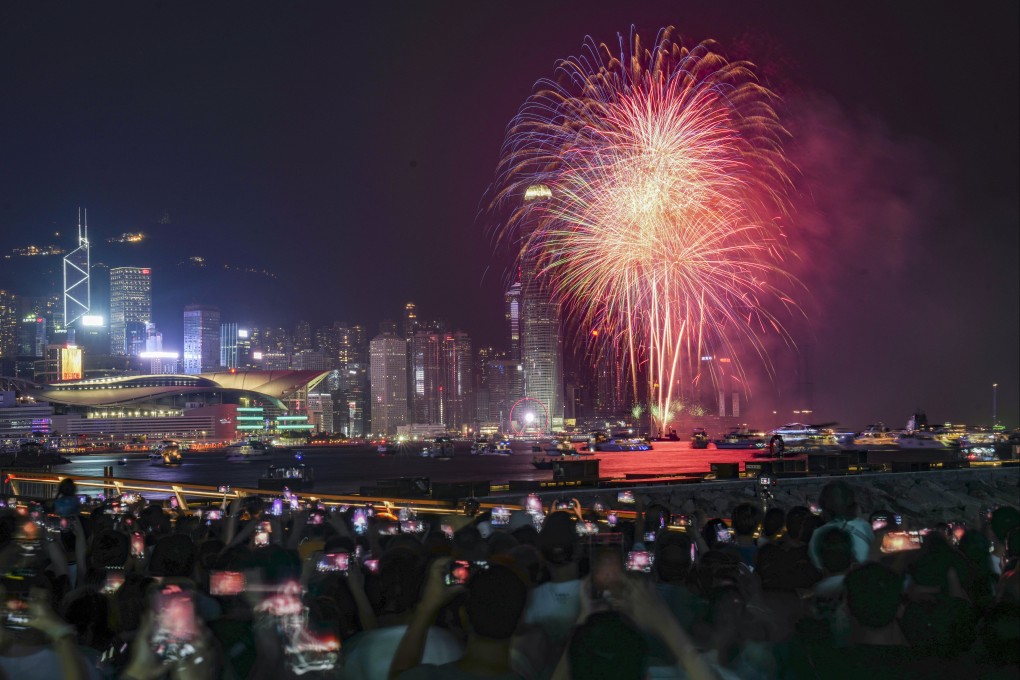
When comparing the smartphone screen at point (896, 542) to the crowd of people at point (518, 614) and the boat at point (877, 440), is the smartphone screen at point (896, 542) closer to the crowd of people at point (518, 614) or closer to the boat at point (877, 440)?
the crowd of people at point (518, 614)

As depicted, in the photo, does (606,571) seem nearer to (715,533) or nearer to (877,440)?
(715,533)

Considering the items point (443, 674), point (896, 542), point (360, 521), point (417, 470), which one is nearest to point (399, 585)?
point (443, 674)

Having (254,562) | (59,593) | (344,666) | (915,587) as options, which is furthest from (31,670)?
(915,587)

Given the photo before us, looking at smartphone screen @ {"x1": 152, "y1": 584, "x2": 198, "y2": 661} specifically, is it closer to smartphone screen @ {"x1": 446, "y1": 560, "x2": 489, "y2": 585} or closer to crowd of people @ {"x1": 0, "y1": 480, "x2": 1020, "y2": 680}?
crowd of people @ {"x1": 0, "y1": 480, "x2": 1020, "y2": 680}

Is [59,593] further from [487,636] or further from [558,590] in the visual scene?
[487,636]

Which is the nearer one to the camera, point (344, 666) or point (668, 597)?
point (344, 666)

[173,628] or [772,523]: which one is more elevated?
[173,628]

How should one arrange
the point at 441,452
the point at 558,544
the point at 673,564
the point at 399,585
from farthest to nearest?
the point at 441,452 < the point at 673,564 < the point at 558,544 < the point at 399,585
